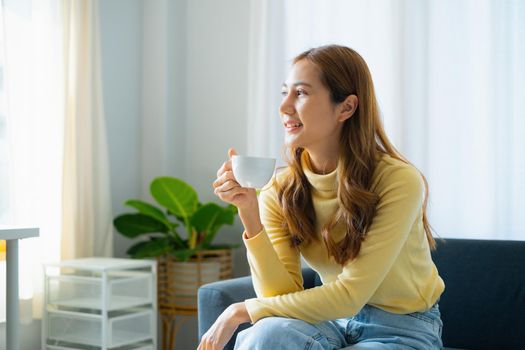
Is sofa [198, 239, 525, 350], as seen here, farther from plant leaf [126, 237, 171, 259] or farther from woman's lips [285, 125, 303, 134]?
plant leaf [126, 237, 171, 259]

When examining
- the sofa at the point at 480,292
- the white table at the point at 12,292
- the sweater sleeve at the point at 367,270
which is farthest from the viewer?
the sofa at the point at 480,292

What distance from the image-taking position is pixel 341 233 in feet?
5.72

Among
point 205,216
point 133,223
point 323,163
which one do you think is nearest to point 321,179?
point 323,163

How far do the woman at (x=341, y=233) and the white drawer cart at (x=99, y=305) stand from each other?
1.11 metres

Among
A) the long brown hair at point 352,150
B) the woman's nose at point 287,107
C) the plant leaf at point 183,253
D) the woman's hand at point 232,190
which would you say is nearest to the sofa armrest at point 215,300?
the long brown hair at point 352,150

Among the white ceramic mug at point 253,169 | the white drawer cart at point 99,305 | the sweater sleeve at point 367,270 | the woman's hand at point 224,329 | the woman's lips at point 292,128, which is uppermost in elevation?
the woman's lips at point 292,128

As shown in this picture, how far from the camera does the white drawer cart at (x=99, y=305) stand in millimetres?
2686

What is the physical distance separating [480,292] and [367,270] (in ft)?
2.71

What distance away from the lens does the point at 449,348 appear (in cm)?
223

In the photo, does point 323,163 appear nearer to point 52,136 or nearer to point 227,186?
point 227,186

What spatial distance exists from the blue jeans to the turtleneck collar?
0.33m

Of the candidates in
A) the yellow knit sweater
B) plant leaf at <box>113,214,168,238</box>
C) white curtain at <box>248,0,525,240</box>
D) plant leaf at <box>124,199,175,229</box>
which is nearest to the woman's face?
the yellow knit sweater

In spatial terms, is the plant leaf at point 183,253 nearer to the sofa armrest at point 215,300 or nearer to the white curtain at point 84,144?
→ the white curtain at point 84,144

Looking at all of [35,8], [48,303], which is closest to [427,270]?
[48,303]
